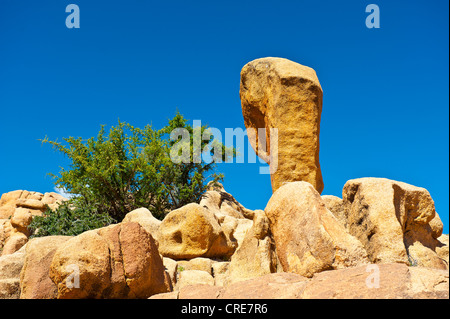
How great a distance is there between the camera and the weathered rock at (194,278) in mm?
Answer: 10133

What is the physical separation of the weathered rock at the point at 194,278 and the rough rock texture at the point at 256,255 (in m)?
0.54

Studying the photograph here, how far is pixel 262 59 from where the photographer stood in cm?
1598

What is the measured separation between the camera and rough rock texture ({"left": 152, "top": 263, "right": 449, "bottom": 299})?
18.5 ft

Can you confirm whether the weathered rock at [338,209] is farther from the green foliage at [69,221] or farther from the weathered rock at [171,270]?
the green foliage at [69,221]

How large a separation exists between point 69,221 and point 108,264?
9.43 m

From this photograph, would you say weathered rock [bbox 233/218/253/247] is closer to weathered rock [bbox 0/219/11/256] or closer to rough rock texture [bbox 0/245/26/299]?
rough rock texture [bbox 0/245/26/299]

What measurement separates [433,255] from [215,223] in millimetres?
5640

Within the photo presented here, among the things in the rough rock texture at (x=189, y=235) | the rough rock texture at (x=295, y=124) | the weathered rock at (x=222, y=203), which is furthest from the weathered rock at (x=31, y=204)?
the rough rock texture at (x=295, y=124)

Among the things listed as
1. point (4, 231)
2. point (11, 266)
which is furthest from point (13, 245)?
point (11, 266)

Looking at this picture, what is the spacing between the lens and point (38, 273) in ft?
27.5

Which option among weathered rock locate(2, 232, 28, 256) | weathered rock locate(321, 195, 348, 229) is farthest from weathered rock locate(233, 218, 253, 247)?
weathered rock locate(2, 232, 28, 256)
